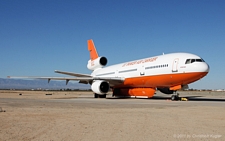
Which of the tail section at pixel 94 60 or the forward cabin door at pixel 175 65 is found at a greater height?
the tail section at pixel 94 60

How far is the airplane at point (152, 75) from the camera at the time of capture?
24.1m

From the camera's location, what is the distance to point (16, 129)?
8094 millimetres

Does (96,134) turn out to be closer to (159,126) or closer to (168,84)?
(159,126)

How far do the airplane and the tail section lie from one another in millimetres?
1656

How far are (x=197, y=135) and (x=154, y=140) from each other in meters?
1.32

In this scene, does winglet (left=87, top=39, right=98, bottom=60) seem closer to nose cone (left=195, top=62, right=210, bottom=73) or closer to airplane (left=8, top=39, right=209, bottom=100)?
airplane (left=8, top=39, right=209, bottom=100)

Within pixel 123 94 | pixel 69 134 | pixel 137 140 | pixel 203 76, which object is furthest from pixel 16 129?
pixel 123 94

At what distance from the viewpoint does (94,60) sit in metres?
43.0

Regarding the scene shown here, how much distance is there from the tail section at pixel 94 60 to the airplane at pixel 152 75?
1.66 meters

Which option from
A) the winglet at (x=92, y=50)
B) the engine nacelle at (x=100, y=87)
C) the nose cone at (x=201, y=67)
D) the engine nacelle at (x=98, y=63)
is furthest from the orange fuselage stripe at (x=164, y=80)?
the winglet at (x=92, y=50)

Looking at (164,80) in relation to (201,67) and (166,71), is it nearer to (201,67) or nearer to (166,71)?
(166,71)

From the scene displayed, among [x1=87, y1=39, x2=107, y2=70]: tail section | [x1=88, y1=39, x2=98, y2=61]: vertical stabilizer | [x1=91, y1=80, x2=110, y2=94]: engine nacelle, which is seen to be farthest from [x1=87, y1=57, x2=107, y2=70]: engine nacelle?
[x1=91, y1=80, x2=110, y2=94]: engine nacelle

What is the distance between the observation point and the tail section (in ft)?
135

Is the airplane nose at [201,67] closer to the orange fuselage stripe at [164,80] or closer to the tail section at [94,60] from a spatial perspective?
the orange fuselage stripe at [164,80]
